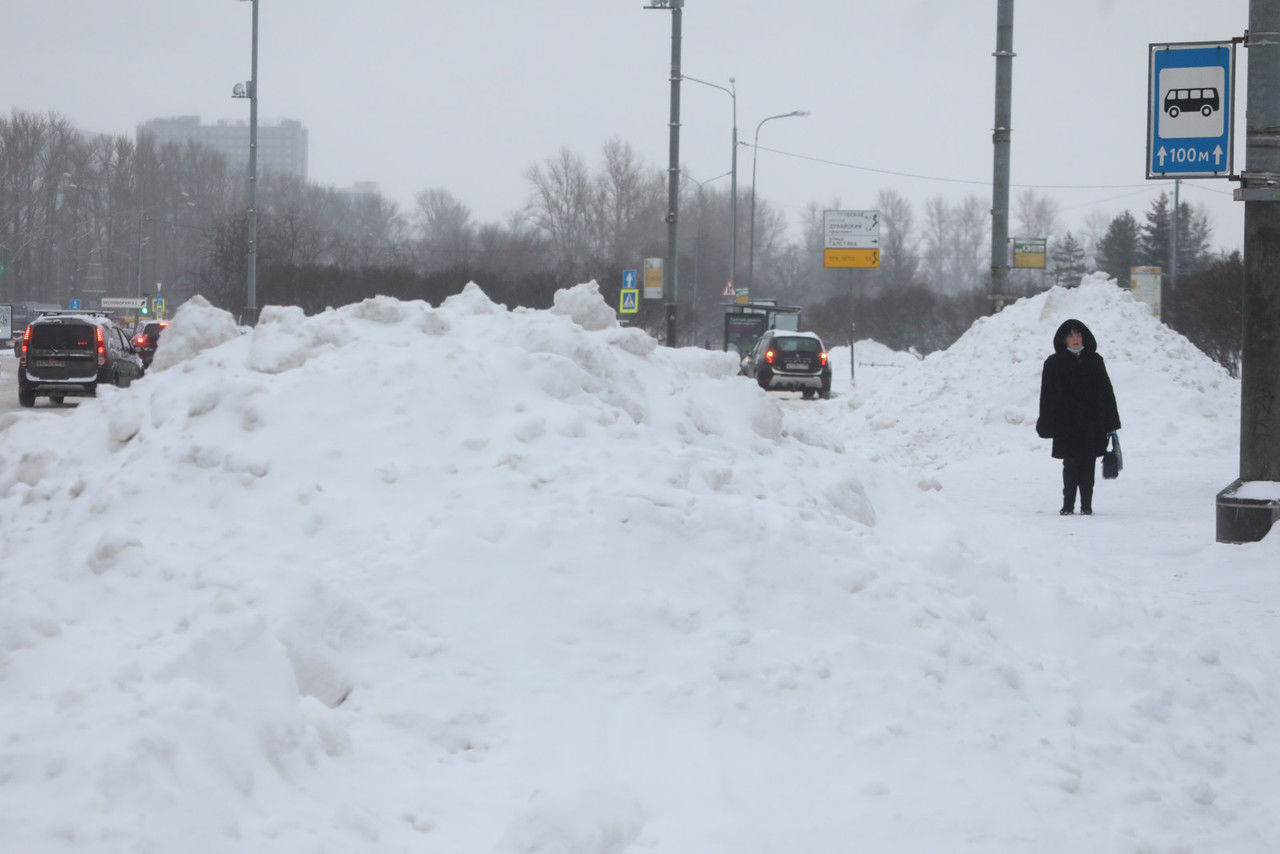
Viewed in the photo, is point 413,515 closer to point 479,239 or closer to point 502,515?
point 502,515

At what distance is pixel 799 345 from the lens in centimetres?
3291

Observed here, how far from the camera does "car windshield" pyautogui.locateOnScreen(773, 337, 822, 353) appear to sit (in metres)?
32.8

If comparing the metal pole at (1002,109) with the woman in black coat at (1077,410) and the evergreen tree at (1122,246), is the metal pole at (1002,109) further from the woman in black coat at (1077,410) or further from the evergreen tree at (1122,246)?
the evergreen tree at (1122,246)

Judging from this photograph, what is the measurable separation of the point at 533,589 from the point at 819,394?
28070mm

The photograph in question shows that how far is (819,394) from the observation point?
3338cm

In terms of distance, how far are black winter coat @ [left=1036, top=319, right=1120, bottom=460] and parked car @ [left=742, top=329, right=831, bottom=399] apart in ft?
67.3

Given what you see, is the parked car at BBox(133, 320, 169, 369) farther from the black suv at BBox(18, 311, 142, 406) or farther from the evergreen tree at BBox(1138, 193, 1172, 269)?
the evergreen tree at BBox(1138, 193, 1172, 269)

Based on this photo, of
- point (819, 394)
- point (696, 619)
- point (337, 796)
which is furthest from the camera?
point (819, 394)

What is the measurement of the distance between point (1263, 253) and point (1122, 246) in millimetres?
75436

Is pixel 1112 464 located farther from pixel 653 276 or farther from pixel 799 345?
pixel 799 345

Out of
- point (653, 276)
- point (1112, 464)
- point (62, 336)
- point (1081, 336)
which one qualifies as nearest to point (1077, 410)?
point (1081, 336)

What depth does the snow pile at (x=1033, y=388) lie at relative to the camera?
56.0 ft

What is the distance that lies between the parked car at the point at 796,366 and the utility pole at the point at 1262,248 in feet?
73.8

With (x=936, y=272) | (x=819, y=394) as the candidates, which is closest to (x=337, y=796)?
(x=819, y=394)
